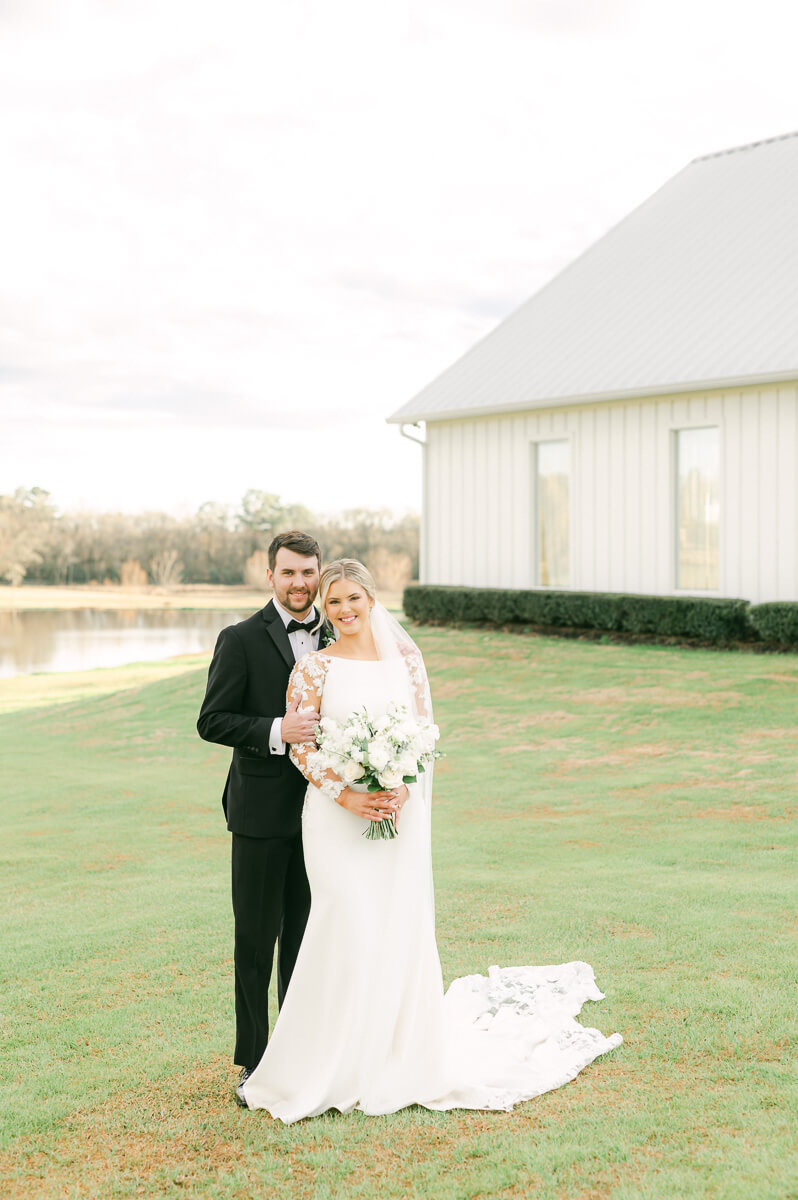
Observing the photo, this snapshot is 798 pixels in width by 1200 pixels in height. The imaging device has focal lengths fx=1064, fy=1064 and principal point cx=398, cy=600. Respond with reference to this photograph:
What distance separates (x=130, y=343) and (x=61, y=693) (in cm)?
3485

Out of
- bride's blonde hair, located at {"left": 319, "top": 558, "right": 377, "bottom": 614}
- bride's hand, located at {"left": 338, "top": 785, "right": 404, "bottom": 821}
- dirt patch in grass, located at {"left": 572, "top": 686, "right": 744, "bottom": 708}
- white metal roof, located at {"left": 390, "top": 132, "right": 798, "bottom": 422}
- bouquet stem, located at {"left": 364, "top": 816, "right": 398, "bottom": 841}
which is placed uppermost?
white metal roof, located at {"left": 390, "top": 132, "right": 798, "bottom": 422}

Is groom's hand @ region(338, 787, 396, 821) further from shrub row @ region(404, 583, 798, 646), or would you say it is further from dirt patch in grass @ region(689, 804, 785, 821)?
shrub row @ region(404, 583, 798, 646)

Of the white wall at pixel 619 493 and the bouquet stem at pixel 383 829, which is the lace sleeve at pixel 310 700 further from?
the white wall at pixel 619 493

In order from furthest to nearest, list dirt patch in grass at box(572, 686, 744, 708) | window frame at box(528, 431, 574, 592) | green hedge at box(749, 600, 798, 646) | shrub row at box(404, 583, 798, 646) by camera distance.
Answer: window frame at box(528, 431, 574, 592) < shrub row at box(404, 583, 798, 646) < green hedge at box(749, 600, 798, 646) < dirt patch in grass at box(572, 686, 744, 708)

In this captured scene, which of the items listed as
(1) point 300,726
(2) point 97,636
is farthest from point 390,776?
(2) point 97,636

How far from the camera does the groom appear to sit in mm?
4395

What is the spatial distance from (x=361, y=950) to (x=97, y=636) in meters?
44.7

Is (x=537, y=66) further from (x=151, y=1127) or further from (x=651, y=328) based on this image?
(x=151, y=1127)

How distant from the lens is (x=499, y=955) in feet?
20.2

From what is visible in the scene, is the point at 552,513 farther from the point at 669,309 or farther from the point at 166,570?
the point at 166,570

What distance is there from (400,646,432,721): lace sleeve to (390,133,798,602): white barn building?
1323 centimetres

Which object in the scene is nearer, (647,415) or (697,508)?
(697,508)

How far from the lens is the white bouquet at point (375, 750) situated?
4164mm

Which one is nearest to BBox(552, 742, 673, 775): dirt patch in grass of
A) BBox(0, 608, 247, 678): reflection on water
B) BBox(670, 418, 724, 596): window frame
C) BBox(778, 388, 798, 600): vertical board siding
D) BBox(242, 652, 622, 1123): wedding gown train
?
BBox(778, 388, 798, 600): vertical board siding
